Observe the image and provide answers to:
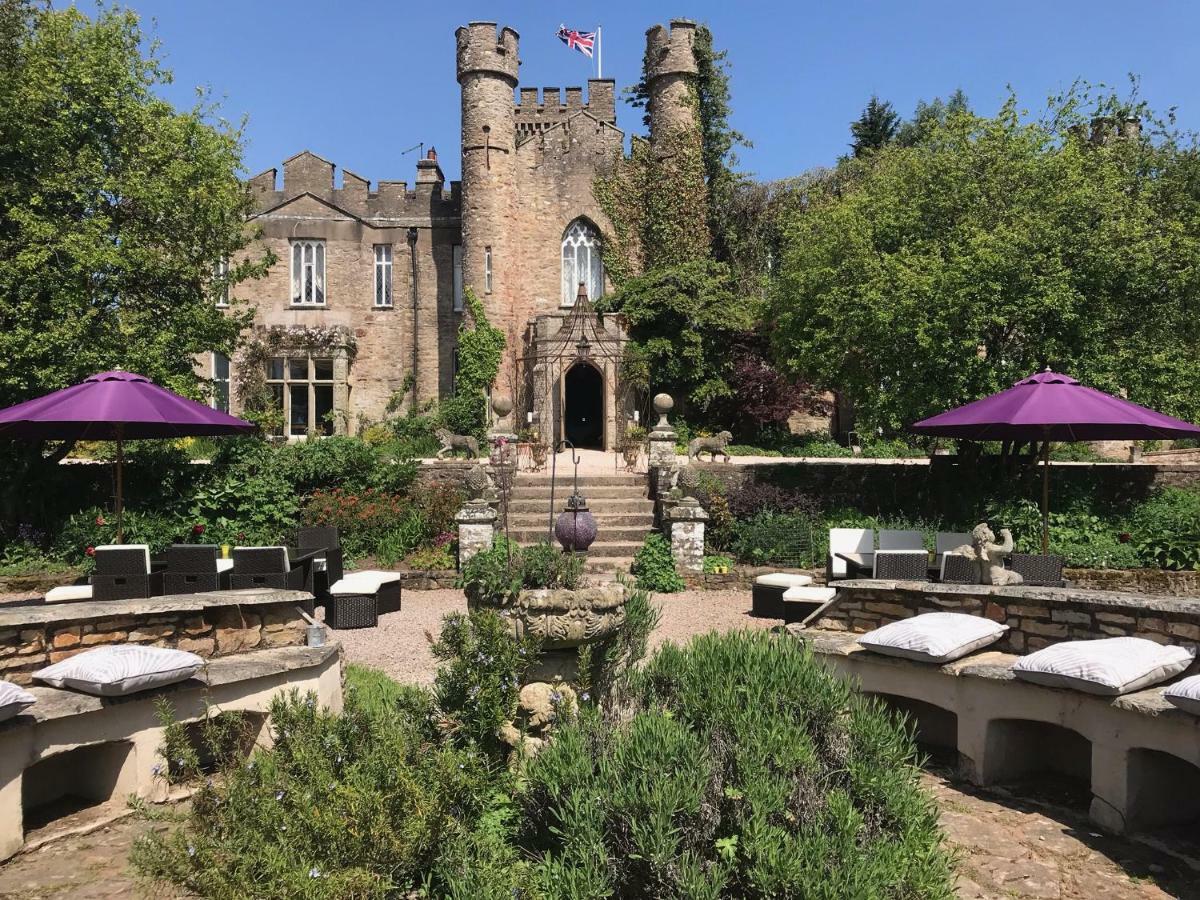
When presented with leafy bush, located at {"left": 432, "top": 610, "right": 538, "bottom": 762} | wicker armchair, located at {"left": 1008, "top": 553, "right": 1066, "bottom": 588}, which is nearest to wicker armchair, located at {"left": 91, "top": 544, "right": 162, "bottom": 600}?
leafy bush, located at {"left": 432, "top": 610, "right": 538, "bottom": 762}

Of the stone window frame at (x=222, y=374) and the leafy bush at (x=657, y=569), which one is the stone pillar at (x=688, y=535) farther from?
the stone window frame at (x=222, y=374)

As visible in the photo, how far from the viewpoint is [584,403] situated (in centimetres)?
2702

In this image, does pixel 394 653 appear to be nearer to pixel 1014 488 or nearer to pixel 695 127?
pixel 1014 488

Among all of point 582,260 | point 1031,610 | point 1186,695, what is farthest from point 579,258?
point 1186,695

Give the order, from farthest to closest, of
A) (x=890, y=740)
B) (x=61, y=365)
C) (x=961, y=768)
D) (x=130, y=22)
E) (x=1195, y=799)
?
(x=130, y=22), (x=61, y=365), (x=961, y=768), (x=1195, y=799), (x=890, y=740)

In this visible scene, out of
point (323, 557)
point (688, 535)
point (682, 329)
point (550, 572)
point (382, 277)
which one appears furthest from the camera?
point (382, 277)

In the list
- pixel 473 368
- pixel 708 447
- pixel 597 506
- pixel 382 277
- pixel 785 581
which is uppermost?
pixel 382 277

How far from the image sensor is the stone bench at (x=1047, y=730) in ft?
15.5

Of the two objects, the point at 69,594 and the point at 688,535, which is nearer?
the point at 69,594

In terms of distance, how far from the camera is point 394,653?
869 cm

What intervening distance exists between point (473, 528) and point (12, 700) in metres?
8.57

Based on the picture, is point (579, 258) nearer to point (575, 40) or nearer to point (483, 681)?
point (575, 40)

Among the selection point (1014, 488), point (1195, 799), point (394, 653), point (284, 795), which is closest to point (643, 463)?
point (1014, 488)

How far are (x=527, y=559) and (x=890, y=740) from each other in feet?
7.37
